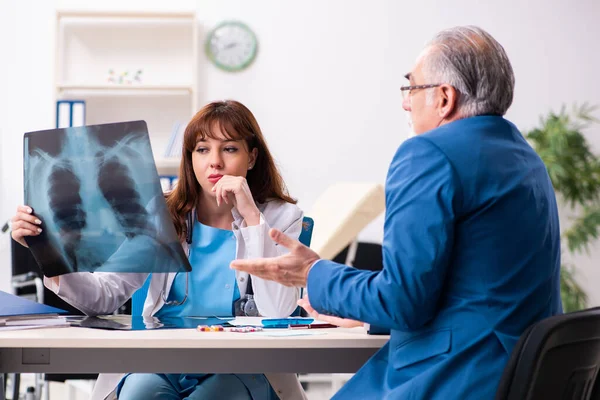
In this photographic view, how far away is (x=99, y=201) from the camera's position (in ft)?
5.18

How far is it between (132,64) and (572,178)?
9.43ft

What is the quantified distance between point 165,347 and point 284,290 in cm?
65

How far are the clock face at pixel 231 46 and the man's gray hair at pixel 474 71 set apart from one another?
377cm

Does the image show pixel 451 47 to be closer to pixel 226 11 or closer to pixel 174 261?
pixel 174 261

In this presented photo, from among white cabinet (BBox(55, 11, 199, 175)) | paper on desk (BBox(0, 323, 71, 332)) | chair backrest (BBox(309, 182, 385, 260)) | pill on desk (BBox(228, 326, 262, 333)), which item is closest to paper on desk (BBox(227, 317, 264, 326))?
pill on desk (BBox(228, 326, 262, 333))

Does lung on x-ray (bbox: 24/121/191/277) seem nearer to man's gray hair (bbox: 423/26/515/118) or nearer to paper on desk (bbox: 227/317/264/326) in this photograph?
paper on desk (bbox: 227/317/264/326)

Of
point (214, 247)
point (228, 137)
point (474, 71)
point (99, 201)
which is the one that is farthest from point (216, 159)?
point (474, 71)

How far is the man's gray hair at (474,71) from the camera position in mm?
1273

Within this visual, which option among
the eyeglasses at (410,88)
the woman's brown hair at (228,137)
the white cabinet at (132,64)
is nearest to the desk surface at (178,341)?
the eyeglasses at (410,88)

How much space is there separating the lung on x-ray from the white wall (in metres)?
3.36

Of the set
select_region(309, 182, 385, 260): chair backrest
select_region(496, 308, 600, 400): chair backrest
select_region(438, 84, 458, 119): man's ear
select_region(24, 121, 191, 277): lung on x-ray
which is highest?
select_region(438, 84, 458, 119): man's ear

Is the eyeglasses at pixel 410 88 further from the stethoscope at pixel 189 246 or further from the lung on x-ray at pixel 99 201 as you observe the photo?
the stethoscope at pixel 189 246

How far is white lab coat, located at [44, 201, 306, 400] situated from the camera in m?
1.75

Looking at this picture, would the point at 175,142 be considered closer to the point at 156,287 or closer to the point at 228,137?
the point at 228,137
